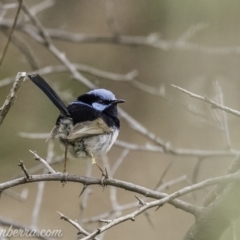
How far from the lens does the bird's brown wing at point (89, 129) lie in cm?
334

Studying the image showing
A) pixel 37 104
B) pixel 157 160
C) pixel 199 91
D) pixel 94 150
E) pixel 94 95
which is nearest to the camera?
pixel 94 150

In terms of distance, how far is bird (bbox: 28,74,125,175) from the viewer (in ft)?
11.0

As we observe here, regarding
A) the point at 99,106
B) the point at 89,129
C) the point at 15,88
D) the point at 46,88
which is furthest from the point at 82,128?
the point at 15,88

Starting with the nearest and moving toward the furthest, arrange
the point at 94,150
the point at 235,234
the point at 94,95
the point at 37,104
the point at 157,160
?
the point at 235,234 → the point at 94,150 → the point at 94,95 → the point at 37,104 → the point at 157,160

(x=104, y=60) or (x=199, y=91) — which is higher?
(x=104, y=60)

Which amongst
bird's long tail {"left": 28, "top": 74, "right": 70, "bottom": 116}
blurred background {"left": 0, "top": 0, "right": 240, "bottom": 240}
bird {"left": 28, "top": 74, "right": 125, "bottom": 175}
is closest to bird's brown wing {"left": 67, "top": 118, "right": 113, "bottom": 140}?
bird {"left": 28, "top": 74, "right": 125, "bottom": 175}

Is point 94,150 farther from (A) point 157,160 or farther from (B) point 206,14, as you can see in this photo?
(A) point 157,160

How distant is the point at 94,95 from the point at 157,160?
478 centimetres

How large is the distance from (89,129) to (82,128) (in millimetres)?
60

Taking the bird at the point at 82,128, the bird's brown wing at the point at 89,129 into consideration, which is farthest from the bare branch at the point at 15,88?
the bird's brown wing at the point at 89,129

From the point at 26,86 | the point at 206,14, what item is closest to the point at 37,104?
the point at 26,86

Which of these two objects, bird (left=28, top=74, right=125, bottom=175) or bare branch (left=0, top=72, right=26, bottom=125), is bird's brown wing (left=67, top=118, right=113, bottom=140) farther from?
bare branch (left=0, top=72, right=26, bottom=125)

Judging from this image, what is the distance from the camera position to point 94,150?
3.54 metres

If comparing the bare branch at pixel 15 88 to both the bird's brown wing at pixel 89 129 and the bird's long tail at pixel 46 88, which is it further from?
the bird's brown wing at pixel 89 129
